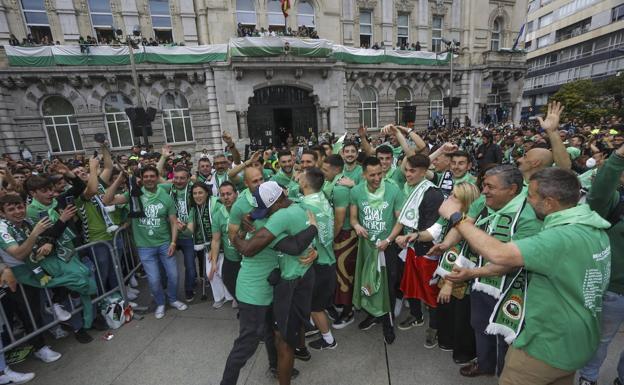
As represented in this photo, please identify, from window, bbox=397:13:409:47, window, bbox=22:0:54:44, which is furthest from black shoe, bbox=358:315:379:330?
window, bbox=397:13:409:47

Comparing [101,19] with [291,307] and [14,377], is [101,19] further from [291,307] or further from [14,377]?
[291,307]

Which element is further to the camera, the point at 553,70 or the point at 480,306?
the point at 553,70

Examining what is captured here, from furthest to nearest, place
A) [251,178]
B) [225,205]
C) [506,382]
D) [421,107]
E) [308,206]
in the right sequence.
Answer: [421,107] < [225,205] < [251,178] < [308,206] < [506,382]

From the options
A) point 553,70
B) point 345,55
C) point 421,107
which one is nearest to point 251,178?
point 345,55

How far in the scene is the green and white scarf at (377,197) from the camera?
3.47m

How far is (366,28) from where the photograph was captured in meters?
20.1

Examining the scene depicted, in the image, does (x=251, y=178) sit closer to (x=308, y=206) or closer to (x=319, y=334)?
(x=308, y=206)

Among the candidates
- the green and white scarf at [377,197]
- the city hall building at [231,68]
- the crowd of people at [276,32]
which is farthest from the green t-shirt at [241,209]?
the crowd of people at [276,32]

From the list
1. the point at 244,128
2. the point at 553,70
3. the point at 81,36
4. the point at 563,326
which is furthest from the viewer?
the point at 553,70

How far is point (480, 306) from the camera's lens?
2557 millimetres

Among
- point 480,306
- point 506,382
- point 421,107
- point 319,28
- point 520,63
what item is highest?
point 319,28

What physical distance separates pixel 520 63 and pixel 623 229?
26777mm

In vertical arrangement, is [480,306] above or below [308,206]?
below

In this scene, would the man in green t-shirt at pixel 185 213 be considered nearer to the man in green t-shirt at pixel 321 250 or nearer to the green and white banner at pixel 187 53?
the man in green t-shirt at pixel 321 250
